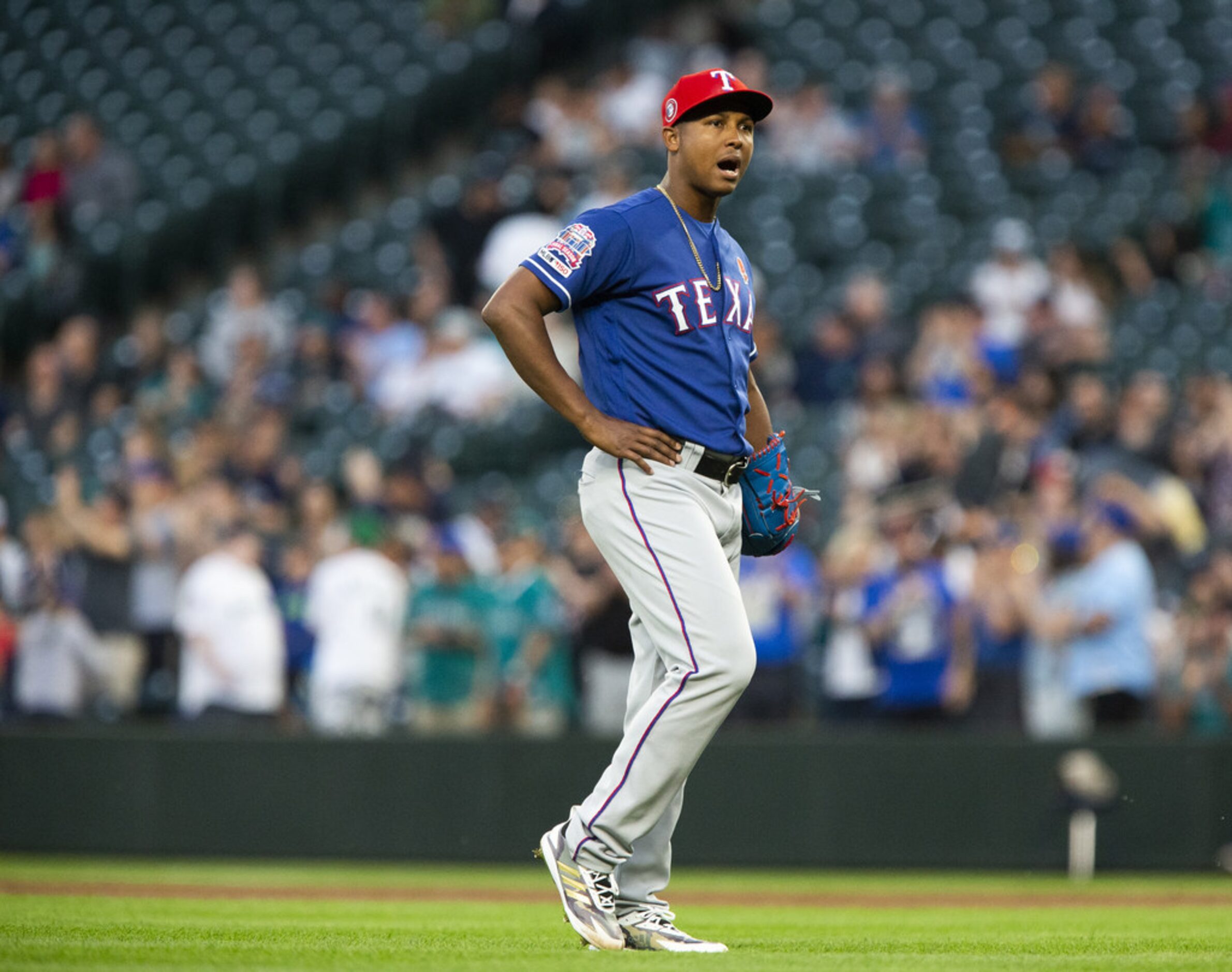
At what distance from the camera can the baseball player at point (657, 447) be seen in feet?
16.1

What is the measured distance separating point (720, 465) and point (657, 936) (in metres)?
1.29

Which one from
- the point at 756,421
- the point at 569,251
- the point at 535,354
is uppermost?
the point at 569,251

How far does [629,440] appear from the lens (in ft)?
16.3

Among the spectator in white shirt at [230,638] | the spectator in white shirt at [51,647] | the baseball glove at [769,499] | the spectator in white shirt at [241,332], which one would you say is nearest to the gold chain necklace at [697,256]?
the baseball glove at [769,499]

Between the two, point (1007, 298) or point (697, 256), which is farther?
point (1007, 298)

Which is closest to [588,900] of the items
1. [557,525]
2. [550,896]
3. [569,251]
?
[569,251]

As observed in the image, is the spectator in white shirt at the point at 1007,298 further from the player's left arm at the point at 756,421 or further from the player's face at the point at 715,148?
the player's face at the point at 715,148

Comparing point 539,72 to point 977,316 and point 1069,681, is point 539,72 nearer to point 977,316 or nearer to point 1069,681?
point 977,316

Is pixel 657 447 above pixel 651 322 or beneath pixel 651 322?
beneath

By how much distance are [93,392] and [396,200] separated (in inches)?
150

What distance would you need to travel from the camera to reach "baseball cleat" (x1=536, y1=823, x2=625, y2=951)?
488 centimetres

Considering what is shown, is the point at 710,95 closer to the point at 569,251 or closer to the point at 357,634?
the point at 569,251

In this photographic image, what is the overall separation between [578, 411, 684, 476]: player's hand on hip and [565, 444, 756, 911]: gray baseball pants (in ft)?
0.16

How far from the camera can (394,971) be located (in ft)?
13.5
